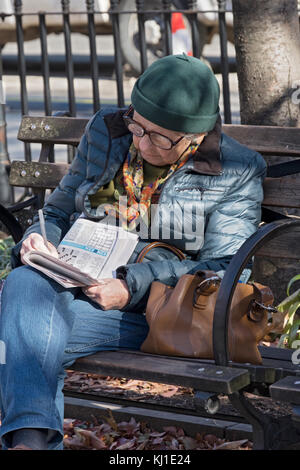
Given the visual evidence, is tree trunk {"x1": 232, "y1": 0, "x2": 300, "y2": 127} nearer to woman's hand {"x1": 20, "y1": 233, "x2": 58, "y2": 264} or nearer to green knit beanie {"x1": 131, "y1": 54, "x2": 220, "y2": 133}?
green knit beanie {"x1": 131, "y1": 54, "x2": 220, "y2": 133}

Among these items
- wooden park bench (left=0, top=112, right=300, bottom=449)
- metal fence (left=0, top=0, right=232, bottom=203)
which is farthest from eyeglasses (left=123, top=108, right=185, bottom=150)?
metal fence (left=0, top=0, right=232, bottom=203)

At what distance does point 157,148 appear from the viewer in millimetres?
3447

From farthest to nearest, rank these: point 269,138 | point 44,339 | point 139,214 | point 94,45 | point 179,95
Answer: point 94,45
point 269,138
point 139,214
point 179,95
point 44,339

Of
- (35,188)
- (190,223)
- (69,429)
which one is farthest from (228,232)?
(35,188)

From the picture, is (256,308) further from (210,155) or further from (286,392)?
(210,155)

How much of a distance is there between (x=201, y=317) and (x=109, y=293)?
344 mm

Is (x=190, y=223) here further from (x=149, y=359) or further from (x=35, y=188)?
(x=35, y=188)

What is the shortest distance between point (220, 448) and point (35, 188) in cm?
174

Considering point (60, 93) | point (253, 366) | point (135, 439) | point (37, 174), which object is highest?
point (37, 174)

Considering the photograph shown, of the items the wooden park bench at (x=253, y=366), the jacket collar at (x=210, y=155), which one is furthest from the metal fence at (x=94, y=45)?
the jacket collar at (x=210, y=155)

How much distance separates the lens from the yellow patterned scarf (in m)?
3.52

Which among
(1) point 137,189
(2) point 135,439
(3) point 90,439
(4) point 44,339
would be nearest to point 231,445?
(2) point 135,439

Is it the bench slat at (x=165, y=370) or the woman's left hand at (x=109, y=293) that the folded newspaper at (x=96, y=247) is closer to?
the woman's left hand at (x=109, y=293)

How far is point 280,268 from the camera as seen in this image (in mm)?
4484
